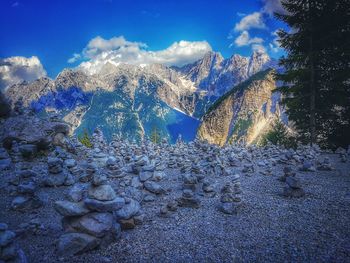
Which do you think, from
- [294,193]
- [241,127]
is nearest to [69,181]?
[294,193]

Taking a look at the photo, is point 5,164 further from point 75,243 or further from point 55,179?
point 75,243

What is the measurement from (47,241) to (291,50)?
29450 millimetres

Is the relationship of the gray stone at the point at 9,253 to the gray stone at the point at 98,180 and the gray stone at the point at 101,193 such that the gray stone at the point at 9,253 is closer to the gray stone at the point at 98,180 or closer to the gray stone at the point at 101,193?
the gray stone at the point at 101,193

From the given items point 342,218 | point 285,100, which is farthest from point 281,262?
point 285,100

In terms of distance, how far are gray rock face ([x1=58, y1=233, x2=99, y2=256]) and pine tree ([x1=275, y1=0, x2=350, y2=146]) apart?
79.9 feet

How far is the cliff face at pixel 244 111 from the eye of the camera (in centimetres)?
16975

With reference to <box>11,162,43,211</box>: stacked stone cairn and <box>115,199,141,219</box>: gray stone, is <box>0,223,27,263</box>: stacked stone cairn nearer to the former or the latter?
<box>115,199,141,219</box>: gray stone

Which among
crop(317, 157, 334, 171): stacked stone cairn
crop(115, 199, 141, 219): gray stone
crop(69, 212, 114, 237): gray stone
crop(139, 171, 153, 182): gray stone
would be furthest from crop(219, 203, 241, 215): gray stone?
crop(317, 157, 334, 171): stacked stone cairn

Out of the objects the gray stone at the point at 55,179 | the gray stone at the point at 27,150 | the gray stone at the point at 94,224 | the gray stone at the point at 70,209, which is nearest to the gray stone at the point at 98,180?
the gray stone at the point at 70,209

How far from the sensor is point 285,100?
26812mm

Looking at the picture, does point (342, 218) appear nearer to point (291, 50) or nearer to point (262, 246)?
point (262, 246)

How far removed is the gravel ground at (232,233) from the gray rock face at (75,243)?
18 centimetres

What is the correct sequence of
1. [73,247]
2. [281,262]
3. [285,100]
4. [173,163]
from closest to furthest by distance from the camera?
[281,262] → [73,247] → [173,163] → [285,100]

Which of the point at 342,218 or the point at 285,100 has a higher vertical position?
the point at 285,100
